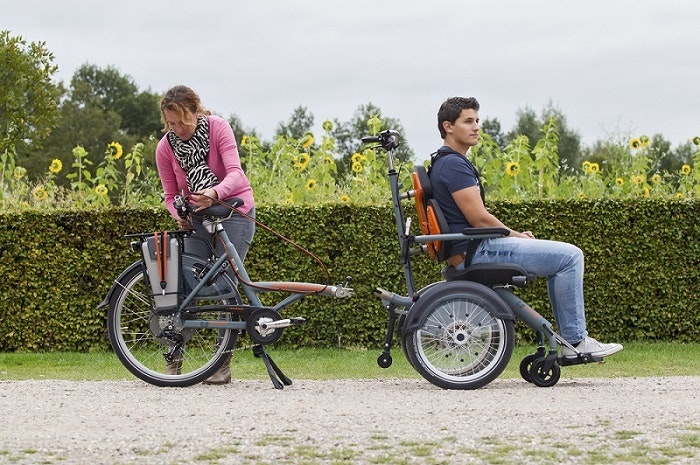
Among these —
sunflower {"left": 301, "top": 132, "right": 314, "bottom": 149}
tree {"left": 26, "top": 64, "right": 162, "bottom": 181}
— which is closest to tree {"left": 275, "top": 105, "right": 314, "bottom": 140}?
tree {"left": 26, "top": 64, "right": 162, "bottom": 181}

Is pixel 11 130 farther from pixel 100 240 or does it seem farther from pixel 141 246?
pixel 141 246

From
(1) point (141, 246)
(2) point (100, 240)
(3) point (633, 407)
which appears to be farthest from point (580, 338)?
(2) point (100, 240)

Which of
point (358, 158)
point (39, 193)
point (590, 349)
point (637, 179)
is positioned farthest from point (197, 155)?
point (637, 179)

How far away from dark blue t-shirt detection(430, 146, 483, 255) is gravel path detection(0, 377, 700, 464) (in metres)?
0.96

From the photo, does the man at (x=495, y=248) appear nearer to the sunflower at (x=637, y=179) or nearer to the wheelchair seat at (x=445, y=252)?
the wheelchair seat at (x=445, y=252)

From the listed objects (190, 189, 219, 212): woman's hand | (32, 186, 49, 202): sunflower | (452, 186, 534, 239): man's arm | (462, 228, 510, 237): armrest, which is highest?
(32, 186, 49, 202): sunflower

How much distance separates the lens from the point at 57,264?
10766 mm

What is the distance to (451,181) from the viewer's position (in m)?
6.55

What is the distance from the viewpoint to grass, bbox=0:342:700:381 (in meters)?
8.63

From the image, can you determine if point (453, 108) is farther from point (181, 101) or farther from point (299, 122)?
point (299, 122)

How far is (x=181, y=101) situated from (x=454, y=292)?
1995 mm

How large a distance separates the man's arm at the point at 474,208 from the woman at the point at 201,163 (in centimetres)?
127

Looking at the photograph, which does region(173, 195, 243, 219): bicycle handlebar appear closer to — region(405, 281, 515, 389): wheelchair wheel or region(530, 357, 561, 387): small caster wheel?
region(405, 281, 515, 389): wheelchair wheel

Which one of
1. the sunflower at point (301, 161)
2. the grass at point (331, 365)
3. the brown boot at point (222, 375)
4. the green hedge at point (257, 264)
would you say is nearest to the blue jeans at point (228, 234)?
the brown boot at point (222, 375)
